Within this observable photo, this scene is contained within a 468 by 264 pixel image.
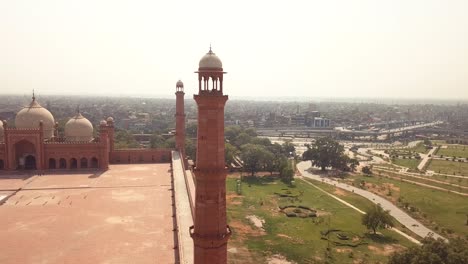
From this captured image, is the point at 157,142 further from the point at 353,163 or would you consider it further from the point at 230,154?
the point at 353,163

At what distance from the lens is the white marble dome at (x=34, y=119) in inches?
1516

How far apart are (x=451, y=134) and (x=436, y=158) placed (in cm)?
5971

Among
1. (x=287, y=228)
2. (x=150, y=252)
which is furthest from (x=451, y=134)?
(x=150, y=252)

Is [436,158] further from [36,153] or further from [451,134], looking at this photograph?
[36,153]

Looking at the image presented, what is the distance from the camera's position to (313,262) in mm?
29188

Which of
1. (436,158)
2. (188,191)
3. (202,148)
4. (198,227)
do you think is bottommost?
(436,158)

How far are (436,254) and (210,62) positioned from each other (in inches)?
668

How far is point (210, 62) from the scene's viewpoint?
13.9 m

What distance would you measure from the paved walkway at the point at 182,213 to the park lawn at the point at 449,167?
51112 millimetres

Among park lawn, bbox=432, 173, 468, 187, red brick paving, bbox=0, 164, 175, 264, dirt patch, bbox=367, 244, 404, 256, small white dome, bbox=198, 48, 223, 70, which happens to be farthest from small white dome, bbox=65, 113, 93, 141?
park lawn, bbox=432, 173, 468, 187

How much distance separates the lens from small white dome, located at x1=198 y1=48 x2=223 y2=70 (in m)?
13.8

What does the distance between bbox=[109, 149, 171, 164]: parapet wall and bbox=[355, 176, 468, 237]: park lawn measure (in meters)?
26.8

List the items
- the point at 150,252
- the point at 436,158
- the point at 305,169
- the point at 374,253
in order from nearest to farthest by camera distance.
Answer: the point at 150,252 < the point at 374,253 < the point at 305,169 < the point at 436,158

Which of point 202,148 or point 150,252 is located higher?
point 202,148
